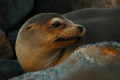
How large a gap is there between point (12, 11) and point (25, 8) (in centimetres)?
56

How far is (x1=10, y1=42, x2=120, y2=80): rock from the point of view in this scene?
1.82 m

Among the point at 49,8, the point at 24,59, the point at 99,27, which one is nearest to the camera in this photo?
the point at 24,59

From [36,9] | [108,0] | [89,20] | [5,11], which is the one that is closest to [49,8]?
[36,9]

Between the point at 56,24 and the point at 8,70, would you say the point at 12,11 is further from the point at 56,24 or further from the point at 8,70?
the point at 56,24

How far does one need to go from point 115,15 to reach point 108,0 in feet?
8.64

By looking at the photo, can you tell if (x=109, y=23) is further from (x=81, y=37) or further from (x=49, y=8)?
(x=49, y=8)

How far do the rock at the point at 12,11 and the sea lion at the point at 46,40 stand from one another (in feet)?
12.6

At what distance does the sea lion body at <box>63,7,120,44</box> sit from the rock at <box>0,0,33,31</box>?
3.39 metres

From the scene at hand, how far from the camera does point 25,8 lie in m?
8.00

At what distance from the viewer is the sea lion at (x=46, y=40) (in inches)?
130

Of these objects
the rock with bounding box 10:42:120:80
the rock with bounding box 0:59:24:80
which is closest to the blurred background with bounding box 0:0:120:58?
the rock with bounding box 0:59:24:80

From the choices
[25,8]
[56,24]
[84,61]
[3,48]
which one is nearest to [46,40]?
[56,24]

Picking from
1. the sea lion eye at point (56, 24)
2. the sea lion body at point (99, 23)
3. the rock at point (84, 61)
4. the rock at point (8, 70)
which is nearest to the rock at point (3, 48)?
the rock at point (8, 70)

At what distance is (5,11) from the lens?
7.36 meters
